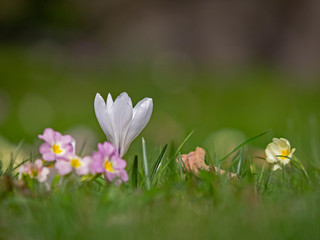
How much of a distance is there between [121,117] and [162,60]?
5560 mm

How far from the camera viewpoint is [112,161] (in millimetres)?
1360

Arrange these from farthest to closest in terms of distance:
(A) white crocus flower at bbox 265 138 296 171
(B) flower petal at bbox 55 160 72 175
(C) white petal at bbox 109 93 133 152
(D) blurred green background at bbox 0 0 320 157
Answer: (D) blurred green background at bbox 0 0 320 157 → (A) white crocus flower at bbox 265 138 296 171 → (C) white petal at bbox 109 93 133 152 → (B) flower petal at bbox 55 160 72 175

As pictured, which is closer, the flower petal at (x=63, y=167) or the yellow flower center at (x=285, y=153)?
the flower petal at (x=63, y=167)

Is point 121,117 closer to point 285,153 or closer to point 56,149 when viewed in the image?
point 56,149

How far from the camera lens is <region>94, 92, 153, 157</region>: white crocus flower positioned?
1.43m

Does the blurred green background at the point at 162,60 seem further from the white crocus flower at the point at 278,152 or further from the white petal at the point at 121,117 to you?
the white petal at the point at 121,117

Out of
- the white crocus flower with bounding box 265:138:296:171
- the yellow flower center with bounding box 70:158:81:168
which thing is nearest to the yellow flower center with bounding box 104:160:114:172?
the yellow flower center with bounding box 70:158:81:168

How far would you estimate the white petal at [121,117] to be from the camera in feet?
4.67

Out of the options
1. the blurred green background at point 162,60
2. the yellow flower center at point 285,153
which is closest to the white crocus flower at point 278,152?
the yellow flower center at point 285,153

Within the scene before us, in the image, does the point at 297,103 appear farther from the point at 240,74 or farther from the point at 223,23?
the point at 223,23

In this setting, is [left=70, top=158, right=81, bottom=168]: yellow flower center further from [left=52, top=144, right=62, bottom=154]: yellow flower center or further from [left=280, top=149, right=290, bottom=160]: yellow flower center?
[left=280, top=149, right=290, bottom=160]: yellow flower center

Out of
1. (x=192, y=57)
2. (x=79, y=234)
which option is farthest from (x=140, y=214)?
(x=192, y=57)

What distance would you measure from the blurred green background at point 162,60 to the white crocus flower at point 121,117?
3.29 m

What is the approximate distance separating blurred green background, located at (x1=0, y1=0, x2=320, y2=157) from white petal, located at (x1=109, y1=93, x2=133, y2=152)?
3295 millimetres
